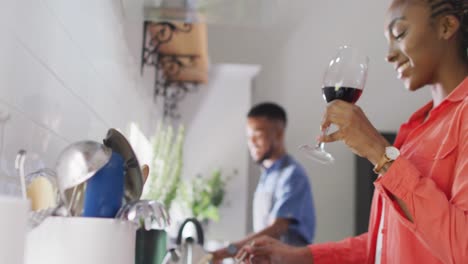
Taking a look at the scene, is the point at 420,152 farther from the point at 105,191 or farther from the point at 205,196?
the point at 205,196

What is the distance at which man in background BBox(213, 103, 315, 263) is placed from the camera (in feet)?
7.49

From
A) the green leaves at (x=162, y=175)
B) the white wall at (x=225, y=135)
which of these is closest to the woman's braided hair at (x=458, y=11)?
the green leaves at (x=162, y=175)

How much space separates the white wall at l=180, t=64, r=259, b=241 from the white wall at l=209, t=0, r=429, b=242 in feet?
1.33

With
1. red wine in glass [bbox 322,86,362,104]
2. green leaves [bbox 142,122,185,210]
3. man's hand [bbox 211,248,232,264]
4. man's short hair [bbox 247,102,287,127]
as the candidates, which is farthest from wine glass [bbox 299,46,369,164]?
man's short hair [bbox 247,102,287,127]

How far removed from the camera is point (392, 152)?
952mm

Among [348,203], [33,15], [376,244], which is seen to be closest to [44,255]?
[33,15]

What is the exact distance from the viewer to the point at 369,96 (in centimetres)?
374

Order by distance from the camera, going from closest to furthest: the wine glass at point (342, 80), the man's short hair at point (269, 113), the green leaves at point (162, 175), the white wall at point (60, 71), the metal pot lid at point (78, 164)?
the metal pot lid at point (78, 164)
the white wall at point (60, 71)
the wine glass at point (342, 80)
the green leaves at point (162, 175)
the man's short hair at point (269, 113)

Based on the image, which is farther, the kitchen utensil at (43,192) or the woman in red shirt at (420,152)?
the woman in red shirt at (420,152)

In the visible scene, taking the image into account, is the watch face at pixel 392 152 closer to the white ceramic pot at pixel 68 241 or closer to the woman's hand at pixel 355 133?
the woman's hand at pixel 355 133

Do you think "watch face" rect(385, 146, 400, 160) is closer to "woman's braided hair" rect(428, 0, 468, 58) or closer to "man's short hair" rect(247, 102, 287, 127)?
"woman's braided hair" rect(428, 0, 468, 58)

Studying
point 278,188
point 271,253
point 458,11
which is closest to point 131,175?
point 271,253

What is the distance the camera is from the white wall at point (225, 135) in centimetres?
317

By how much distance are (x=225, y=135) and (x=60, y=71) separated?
88.9 inches
